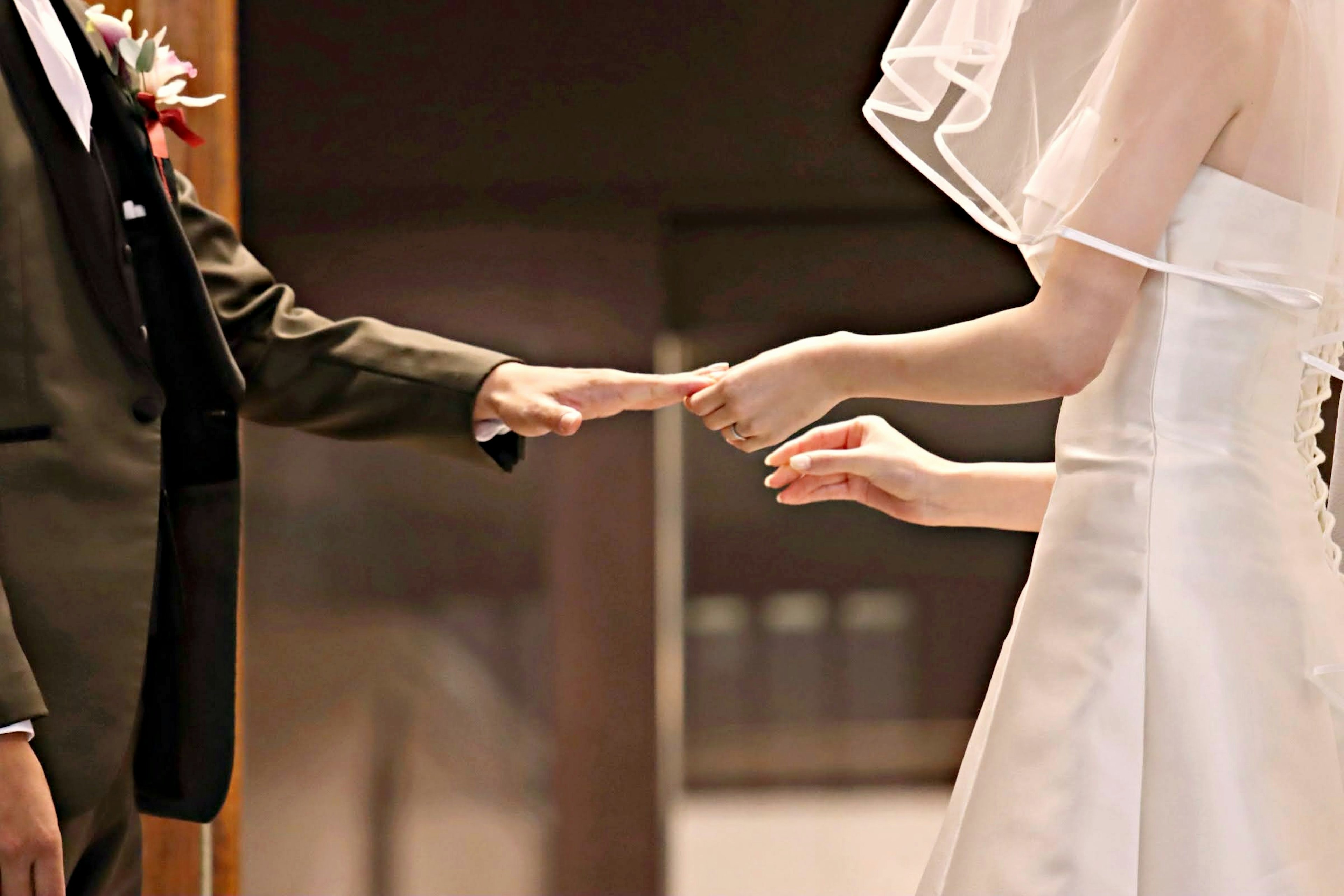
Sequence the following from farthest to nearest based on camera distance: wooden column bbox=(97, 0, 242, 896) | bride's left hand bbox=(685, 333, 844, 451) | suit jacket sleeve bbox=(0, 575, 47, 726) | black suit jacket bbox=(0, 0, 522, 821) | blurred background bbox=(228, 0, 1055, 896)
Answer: blurred background bbox=(228, 0, 1055, 896) → wooden column bbox=(97, 0, 242, 896) → bride's left hand bbox=(685, 333, 844, 451) → black suit jacket bbox=(0, 0, 522, 821) → suit jacket sleeve bbox=(0, 575, 47, 726)

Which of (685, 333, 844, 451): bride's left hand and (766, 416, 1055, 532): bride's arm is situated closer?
(685, 333, 844, 451): bride's left hand

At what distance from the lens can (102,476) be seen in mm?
1029

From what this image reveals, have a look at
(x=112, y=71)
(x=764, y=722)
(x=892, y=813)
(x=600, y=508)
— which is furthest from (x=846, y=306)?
(x=112, y=71)

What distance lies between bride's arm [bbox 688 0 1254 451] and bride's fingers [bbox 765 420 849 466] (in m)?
0.34

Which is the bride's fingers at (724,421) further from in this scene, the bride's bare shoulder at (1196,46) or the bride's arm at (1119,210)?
the bride's bare shoulder at (1196,46)

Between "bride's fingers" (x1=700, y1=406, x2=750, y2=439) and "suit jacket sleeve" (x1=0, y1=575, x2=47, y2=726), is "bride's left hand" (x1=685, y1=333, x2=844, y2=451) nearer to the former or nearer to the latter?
"bride's fingers" (x1=700, y1=406, x2=750, y2=439)

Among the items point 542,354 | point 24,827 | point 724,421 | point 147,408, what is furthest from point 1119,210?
point 542,354

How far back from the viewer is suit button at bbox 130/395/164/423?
1.06 m

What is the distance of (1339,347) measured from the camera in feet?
3.57

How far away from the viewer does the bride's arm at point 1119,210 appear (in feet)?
3.13

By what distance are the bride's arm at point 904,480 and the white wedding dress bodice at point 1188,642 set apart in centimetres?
25

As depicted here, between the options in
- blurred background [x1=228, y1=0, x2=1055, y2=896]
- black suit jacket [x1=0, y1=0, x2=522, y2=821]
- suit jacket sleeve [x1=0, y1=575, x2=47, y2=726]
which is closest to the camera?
suit jacket sleeve [x1=0, y1=575, x2=47, y2=726]

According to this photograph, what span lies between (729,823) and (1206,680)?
155 cm

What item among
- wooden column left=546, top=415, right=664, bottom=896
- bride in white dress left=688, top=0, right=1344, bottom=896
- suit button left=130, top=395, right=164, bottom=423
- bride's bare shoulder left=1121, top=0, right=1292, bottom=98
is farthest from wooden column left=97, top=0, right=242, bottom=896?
bride's bare shoulder left=1121, top=0, right=1292, bottom=98
